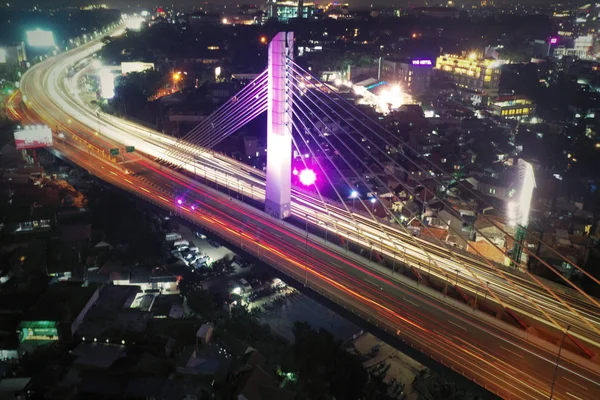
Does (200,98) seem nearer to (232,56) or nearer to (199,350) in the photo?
(232,56)

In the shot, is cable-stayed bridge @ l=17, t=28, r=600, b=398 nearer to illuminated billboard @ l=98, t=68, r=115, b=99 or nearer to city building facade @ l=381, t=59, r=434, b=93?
illuminated billboard @ l=98, t=68, r=115, b=99

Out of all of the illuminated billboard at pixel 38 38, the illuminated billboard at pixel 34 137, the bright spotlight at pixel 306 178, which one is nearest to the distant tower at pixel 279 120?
the bright spotlight at pixel 306 178

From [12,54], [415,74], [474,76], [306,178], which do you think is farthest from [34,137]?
[474,76]

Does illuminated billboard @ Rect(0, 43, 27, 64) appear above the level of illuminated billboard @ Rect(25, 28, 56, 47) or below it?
below

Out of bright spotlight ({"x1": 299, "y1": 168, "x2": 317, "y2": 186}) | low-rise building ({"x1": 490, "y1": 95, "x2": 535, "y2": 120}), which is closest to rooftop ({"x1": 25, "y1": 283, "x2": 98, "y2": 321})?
bright spotlight ({"x1": 299, "y1": 168, "x2": 317, "y2": 186})

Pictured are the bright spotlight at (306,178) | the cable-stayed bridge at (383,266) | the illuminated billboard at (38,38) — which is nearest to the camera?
the cable-stayed bridge at (383,266)

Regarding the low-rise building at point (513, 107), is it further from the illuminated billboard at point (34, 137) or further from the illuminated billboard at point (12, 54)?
the illuminated billboard at point (12, 54)

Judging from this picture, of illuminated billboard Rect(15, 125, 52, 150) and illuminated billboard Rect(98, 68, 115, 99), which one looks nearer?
illuminated billboard Rect(15, 125, 52, 150)

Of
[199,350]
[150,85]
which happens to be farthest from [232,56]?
[199,350]
